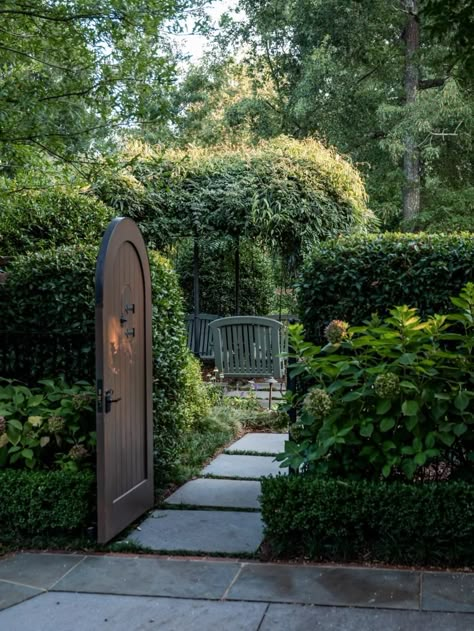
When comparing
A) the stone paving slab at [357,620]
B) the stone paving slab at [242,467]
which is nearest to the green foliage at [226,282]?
the stone paving slab at [242,467]

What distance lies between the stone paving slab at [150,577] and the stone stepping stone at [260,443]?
280 cm

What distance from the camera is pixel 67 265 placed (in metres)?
5.32

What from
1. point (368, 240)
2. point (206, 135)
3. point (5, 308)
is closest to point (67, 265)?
point (5, 308)

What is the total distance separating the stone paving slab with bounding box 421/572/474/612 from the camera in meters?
3.52

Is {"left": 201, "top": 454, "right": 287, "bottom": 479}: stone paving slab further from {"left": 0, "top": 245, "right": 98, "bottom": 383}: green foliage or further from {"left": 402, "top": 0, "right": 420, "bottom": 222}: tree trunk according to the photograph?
{"left": 402, "top": 0, "right": 420, "bottom": 222}: tree trunk

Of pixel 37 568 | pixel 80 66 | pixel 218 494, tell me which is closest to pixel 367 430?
pixel 218 494

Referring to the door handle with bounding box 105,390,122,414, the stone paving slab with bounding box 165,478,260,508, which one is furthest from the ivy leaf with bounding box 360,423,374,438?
the door handle with bounding box 105,390,122,414

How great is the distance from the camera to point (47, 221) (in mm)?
7863

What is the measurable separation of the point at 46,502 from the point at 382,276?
2670 mm

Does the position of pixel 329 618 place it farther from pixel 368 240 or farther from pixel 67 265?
pixel 67 265

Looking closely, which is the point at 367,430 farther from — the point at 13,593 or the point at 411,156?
the point at 411,156

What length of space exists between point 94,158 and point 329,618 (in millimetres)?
4488

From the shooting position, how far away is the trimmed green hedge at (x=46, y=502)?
458 centimetres

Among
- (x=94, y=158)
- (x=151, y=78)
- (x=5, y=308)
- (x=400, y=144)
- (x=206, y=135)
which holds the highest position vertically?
(x=206, y=135)
